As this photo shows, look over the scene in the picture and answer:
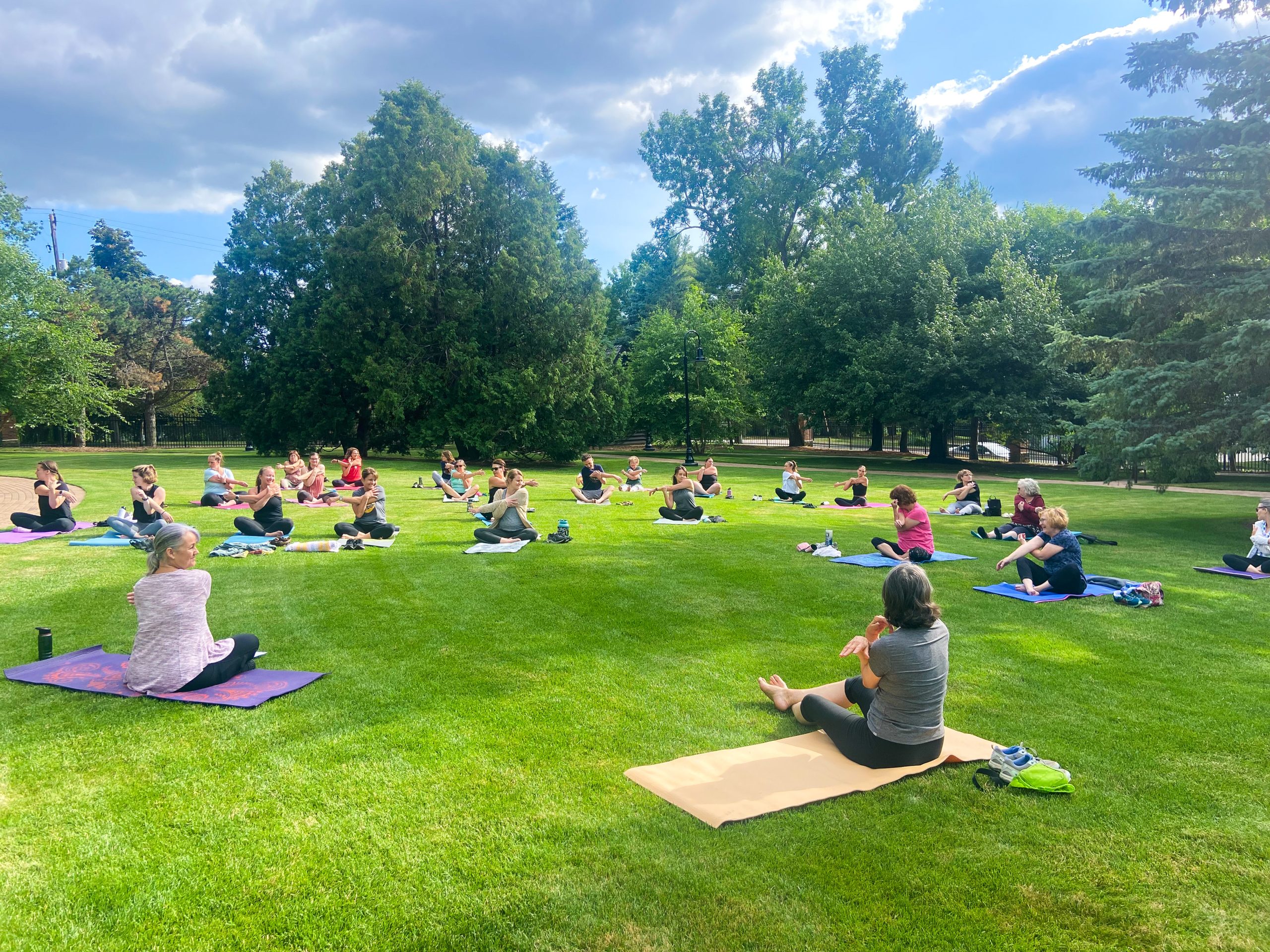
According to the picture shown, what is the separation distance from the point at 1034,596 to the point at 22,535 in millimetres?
15526

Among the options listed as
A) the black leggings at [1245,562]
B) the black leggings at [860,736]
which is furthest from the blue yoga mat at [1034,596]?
the black leggings at [860,736]

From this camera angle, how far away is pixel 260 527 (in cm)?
1298

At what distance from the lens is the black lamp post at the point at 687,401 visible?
3997cm

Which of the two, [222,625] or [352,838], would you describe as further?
[222,625]

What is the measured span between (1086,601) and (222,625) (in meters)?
9.57

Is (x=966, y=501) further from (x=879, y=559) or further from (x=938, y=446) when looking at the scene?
(x=938, y=446)

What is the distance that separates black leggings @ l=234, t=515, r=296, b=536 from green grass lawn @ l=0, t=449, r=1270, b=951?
3.59 m

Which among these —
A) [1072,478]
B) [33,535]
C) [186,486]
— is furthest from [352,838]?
[1072,478]

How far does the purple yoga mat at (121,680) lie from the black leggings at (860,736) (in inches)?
156

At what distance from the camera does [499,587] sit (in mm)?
9852

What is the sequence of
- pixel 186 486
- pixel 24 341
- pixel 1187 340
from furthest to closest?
pixel 24 341 < pixel 186 486 < pixel 1187 340

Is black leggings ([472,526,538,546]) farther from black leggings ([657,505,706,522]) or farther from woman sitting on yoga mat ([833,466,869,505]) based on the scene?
Result: woman sitting on yoga mat ([833,466,869,505])

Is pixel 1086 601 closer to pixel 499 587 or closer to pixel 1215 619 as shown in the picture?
pixel 1215 619

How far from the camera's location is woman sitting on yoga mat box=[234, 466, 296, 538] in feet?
42.7
